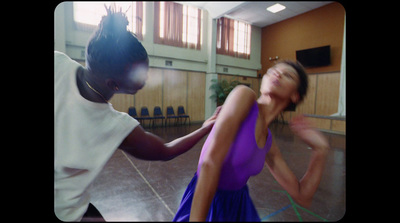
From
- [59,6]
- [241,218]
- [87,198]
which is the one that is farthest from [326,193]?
[59,6]

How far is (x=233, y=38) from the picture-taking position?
642mm

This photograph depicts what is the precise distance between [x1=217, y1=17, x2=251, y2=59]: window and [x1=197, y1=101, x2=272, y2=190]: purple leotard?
0.25m

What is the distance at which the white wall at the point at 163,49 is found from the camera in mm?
476

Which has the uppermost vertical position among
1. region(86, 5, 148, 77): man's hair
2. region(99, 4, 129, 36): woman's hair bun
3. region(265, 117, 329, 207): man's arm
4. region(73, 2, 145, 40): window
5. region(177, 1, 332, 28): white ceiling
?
region(177, 1, 332, 28): white ceiling

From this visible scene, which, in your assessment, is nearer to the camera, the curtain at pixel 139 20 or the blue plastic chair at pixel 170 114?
the curtain at pixel 139 20

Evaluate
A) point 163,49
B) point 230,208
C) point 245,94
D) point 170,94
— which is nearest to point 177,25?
point 163,49

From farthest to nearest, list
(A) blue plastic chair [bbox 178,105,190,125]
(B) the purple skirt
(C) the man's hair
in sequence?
(A) blue plastic chair [bbox 178,105,190,125]
(B) the purple skirt
(C) the man's hair

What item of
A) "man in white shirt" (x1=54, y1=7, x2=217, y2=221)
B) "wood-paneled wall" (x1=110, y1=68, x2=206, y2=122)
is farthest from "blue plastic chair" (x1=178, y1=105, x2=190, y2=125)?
"man in white shirt" (x1=54, y1=7, x2=217, y2=221)

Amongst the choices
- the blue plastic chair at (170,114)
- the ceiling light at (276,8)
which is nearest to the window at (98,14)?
the blue plastic chair at (170,114)

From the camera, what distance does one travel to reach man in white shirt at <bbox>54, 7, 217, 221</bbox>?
0.39 m

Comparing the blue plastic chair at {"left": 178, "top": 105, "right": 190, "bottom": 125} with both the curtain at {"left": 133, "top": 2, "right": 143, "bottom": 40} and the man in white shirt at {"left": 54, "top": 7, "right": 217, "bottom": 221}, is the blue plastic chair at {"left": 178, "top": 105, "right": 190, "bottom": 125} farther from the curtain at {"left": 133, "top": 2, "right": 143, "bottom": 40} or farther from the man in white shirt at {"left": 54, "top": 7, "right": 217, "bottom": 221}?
the curtain at {"left": 133, "top": 2, "right": 143, "bottom": 40}

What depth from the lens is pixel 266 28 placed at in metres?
0.66

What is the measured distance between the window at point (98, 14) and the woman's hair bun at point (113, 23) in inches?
0.7

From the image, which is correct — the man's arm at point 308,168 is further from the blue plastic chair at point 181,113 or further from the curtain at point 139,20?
the curtain at point 139,20
